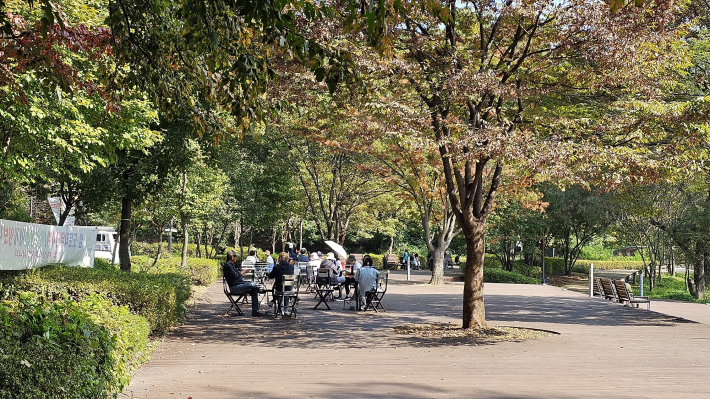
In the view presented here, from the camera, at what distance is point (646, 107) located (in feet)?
37.6

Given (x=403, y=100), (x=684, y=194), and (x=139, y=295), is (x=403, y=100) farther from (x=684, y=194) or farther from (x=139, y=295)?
(x=684, y=194)

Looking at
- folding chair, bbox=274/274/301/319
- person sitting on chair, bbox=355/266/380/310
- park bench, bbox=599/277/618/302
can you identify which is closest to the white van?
person sitting on chair, bbox=355/266/380/310

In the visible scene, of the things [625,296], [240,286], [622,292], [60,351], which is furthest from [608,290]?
[60,351]

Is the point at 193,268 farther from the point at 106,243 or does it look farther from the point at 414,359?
the point at 106,243

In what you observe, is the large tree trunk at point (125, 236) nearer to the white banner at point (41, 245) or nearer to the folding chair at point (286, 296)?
the white banner at point (41, 245)

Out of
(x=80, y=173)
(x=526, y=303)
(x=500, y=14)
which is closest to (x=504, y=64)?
(x=500, y=14)

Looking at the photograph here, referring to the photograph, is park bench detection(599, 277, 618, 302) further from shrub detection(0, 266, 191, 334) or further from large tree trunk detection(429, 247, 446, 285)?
shrub detection(0, 266, 191, 334)

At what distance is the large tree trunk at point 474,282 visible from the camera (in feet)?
43.2

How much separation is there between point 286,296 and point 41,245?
505 cm

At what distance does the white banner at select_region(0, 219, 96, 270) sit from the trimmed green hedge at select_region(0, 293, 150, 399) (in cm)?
419

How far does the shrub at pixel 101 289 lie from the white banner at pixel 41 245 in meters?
0.31

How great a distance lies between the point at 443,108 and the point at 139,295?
6488 mm

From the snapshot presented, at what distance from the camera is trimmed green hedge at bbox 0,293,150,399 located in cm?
428

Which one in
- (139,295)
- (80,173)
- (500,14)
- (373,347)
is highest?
(500,14)
